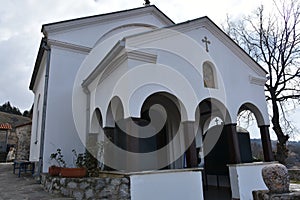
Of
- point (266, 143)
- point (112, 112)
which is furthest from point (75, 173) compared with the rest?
point (266, 143)

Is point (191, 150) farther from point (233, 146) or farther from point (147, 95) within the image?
point (147, 95)

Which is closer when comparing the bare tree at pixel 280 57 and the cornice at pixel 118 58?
the cornice at pixel 118 58

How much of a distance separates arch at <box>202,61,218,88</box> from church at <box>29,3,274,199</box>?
3 cm

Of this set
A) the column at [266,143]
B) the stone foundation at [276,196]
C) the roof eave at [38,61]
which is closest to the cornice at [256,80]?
the column at [266,143]

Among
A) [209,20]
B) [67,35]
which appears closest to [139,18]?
[67,35]

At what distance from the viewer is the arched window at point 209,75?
6.86m

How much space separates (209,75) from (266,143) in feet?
8.85

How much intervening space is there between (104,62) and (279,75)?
12.0 meters

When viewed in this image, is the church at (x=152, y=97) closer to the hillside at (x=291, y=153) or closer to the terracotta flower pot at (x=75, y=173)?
the terracotta flower pot at (x=75, y=173)

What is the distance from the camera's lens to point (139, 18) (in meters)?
11.1

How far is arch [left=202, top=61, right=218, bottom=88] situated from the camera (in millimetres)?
6875

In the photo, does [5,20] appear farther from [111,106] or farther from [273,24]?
[273,24]

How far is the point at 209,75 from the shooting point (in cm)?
701

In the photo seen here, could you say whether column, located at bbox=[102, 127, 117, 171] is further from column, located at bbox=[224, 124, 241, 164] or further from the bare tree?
the bare tree
